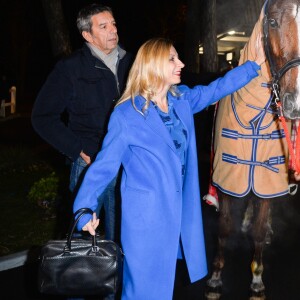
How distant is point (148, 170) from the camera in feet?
8.84

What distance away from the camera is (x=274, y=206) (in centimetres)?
619

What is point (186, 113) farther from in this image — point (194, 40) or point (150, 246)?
point (194, 40)

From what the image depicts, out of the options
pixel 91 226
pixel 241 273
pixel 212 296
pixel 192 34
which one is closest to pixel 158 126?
pixel 91 226

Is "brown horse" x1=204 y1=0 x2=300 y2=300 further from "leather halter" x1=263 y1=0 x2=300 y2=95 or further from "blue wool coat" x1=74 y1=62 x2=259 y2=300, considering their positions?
"blue wool coat" x1=74 y1=62 x2=259 y2=300

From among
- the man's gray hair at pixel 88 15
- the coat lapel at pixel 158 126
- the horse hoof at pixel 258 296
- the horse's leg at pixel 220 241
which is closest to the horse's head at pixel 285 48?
the coat lapel at pixel 158 126

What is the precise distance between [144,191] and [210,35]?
7.94 meters

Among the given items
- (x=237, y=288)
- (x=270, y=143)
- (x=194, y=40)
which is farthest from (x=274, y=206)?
(x=194, y=40)

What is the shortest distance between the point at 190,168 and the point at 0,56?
31.3 metres

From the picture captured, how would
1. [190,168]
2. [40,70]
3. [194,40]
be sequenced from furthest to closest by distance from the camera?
[40,70], [194,40], [190,168]

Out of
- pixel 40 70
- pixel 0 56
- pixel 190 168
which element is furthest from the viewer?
pixel 40 70

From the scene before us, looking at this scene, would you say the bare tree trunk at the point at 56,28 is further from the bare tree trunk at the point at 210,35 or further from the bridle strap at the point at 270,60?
the bridle strap at the point at 270,60

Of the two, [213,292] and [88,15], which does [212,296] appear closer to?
[213,292]

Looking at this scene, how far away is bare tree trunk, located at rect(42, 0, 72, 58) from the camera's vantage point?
8.37 m

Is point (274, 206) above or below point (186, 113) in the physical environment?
below
